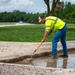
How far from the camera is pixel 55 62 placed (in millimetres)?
10344

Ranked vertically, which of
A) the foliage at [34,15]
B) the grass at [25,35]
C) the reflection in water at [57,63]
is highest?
the reflection in water at [57,63]

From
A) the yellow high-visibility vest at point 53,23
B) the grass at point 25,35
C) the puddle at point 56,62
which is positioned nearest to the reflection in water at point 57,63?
the puddle at point 56,62

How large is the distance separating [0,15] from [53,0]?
8471 centimetres

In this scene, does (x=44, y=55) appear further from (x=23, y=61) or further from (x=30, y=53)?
(x=23, y=61)

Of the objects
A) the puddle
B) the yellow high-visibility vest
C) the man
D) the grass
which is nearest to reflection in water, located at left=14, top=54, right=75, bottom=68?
the puddle

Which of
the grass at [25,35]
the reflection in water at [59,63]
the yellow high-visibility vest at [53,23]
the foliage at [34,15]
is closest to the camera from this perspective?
→ the reflection in water at [59,63]

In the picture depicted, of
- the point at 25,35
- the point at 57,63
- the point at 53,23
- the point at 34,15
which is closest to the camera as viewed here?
the point at 57,63

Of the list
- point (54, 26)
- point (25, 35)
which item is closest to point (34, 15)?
point (25, 35)

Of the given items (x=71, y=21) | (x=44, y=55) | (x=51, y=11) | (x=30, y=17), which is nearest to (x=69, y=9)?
(x=71, y=21)

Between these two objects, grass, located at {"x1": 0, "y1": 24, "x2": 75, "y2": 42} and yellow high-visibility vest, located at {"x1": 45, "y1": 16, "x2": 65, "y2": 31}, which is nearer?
yellow high-visibility vest, located at {"x1": 45, "y1": 16, "x2": 65, "y2": 31}

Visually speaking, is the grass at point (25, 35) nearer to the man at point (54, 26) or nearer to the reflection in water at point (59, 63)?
the man at point (54, 26)

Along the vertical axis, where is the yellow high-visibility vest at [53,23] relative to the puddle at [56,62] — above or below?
above

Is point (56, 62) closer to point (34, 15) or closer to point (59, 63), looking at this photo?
point (59, 63)

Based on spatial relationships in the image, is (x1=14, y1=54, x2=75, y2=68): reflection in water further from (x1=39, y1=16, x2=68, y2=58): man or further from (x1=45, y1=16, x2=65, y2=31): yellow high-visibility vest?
(x1=45, y1=16, x2=65, y2=31): yellow high-visibility vest
